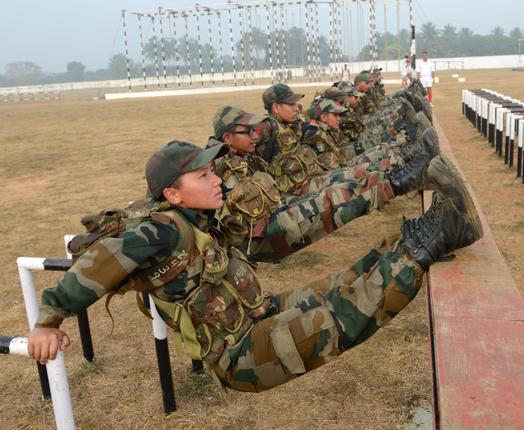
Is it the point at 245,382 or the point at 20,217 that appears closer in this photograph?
the point at 245,382

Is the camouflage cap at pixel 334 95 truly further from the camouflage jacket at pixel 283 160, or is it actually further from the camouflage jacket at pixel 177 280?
the camouflage jacket at pixel 177 280

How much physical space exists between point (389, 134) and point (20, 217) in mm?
5425

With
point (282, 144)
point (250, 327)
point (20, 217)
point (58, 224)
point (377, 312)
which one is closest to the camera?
point (377, 312)

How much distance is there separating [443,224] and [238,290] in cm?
99

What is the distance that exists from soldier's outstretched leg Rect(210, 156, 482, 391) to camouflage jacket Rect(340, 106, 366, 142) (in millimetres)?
5693

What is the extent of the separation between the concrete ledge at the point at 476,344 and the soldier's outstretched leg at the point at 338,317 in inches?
10.3

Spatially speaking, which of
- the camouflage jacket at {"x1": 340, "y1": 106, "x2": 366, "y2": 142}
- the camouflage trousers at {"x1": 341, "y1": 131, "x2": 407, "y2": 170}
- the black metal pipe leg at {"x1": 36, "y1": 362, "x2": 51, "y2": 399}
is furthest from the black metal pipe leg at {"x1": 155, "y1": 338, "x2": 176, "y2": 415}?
the camouflage jacket at {"x1": 340, "y1": 106, "x2": 366, "y2": 142}

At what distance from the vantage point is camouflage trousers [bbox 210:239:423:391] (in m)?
2.44

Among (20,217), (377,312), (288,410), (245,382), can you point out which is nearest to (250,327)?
(245,382)

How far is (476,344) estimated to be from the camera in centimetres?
226

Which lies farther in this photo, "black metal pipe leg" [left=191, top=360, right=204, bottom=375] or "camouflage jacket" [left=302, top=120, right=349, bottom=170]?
"camouflage jacket" [left=302, top=120, right=349, bottom=170]

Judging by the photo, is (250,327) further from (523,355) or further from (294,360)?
(523,355)

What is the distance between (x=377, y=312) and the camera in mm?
2441

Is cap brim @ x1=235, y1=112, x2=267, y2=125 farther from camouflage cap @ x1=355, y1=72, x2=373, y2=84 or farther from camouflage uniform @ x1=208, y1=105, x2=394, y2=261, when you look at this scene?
camouflage cap @ x1=355, y1=72, x2=373, y2=84
